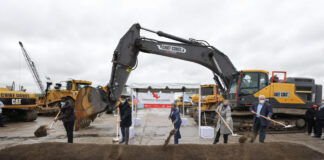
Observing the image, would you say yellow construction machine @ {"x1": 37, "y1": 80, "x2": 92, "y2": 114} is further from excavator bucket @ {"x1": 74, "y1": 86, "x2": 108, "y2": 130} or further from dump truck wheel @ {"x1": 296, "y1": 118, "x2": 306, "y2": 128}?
dump truck wheel @ {"x1": 296, "y1": 118, "x2": 306, "y2": 128}

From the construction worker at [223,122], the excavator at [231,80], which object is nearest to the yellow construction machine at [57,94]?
the excavator at [231,80]

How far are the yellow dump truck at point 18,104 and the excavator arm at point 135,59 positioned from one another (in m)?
8.05

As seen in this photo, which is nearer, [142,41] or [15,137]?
[142,41]

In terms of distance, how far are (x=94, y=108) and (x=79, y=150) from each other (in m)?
2.41

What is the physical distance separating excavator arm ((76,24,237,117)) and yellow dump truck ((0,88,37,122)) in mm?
8053

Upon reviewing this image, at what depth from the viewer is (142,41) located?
6859 mm

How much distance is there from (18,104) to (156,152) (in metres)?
11.6

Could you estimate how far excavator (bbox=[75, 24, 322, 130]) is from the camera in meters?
6.42

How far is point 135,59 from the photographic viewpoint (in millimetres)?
6887

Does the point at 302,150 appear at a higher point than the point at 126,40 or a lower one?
lower

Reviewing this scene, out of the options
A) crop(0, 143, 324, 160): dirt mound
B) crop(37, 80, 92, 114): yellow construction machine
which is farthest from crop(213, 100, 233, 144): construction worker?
crop(37, 80, 92, 114): yellow construction machine

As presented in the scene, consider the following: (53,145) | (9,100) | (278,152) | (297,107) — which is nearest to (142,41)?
(53,145)

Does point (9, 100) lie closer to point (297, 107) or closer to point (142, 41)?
point (142, 41)

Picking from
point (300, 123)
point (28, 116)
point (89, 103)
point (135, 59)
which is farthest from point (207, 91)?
point (28, 116)
